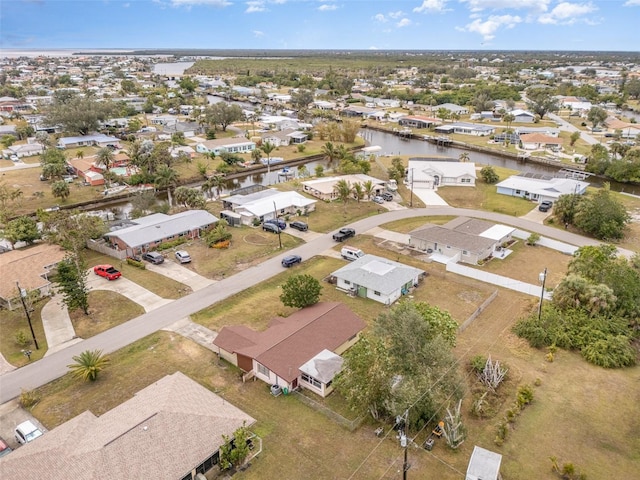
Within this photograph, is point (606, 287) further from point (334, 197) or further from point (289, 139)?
point (289, 139)

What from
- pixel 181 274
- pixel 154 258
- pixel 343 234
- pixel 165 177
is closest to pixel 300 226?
pixel 343 234

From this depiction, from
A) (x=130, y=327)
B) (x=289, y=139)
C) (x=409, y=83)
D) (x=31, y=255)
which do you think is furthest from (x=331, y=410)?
(x=409, y=83)

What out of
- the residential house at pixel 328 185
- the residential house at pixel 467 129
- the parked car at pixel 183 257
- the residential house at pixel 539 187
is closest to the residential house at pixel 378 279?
the parked car at pixel 183 257

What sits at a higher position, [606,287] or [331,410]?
[606,287]

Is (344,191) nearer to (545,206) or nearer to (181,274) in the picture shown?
(181,274)

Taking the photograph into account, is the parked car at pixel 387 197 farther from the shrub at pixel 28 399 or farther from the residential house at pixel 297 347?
the shrub at pixel 28 399

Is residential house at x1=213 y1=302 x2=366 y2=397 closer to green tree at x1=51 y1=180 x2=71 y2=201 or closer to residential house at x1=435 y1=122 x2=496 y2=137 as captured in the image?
green tree at x1=51 y1=180 x2=71 y2=201

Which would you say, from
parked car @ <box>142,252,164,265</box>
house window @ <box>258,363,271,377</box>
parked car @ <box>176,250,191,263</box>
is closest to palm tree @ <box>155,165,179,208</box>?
parked car @ <box>142,252,164,265</box>
